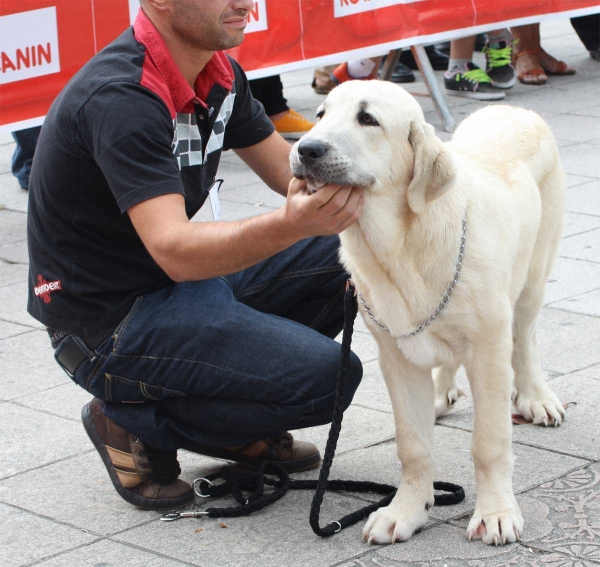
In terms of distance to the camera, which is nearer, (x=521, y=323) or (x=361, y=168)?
(x=361, y=168)

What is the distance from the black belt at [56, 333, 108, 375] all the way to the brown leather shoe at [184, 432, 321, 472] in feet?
2.17

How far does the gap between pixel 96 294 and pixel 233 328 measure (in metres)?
0.49

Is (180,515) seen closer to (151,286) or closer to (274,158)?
(151,286)

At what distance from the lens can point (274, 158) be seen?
4137mm

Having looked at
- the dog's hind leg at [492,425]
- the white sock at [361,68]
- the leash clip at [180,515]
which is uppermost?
the dog's hind leg at [492,425]

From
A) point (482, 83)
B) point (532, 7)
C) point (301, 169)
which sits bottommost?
point (482, 83)

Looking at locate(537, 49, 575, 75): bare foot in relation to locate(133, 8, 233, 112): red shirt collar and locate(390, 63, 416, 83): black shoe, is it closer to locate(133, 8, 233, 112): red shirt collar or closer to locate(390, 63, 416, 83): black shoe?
locate(390, 63, 416, 83): black shoe

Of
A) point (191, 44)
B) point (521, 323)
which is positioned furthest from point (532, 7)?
point (191, 44)

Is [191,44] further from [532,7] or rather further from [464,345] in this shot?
[532,7]

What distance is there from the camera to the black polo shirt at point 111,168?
3219mm

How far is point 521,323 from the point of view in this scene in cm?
415

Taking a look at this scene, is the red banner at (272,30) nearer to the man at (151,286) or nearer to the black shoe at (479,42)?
the black shoe at (479,42)

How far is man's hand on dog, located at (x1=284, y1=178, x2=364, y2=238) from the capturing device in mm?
2879

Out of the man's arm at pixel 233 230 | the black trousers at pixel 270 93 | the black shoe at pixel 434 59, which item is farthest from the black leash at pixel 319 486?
the black shoe at pixel 434 59
